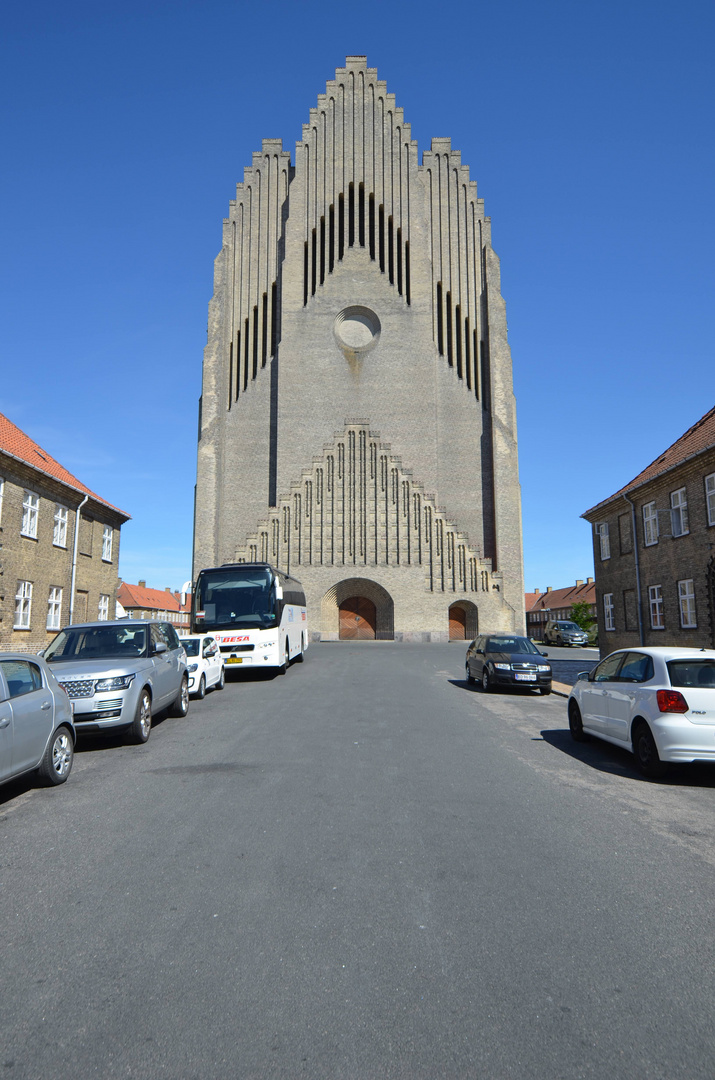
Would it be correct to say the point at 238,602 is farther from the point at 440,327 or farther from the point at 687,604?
the point at 440,327

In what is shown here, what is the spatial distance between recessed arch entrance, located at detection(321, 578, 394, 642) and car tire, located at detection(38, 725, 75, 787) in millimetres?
37780

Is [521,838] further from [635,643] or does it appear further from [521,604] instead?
[521,604]

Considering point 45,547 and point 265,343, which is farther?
point 265,343

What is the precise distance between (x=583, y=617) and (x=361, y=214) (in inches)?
1463

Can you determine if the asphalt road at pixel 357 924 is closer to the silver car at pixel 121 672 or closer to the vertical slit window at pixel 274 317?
the silver car at pixel 121 672

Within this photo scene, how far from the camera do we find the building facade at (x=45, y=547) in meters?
21.5

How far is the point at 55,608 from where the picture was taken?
964 inches

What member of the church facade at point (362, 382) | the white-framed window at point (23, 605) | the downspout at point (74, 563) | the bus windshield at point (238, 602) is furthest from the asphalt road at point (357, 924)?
the church facade at point (362, 382)

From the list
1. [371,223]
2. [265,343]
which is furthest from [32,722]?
[371,223]

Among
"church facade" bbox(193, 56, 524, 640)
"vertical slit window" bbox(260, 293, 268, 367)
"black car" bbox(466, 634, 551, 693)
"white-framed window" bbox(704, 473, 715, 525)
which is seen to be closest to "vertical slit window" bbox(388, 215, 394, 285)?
"church facade" bbox(193, 56, 524, 640)

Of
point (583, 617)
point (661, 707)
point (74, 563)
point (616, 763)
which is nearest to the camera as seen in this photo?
point (661, 707)

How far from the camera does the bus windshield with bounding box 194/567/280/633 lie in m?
19.3

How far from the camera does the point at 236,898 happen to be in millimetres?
4316

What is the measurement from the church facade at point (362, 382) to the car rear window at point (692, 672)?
37558mm
